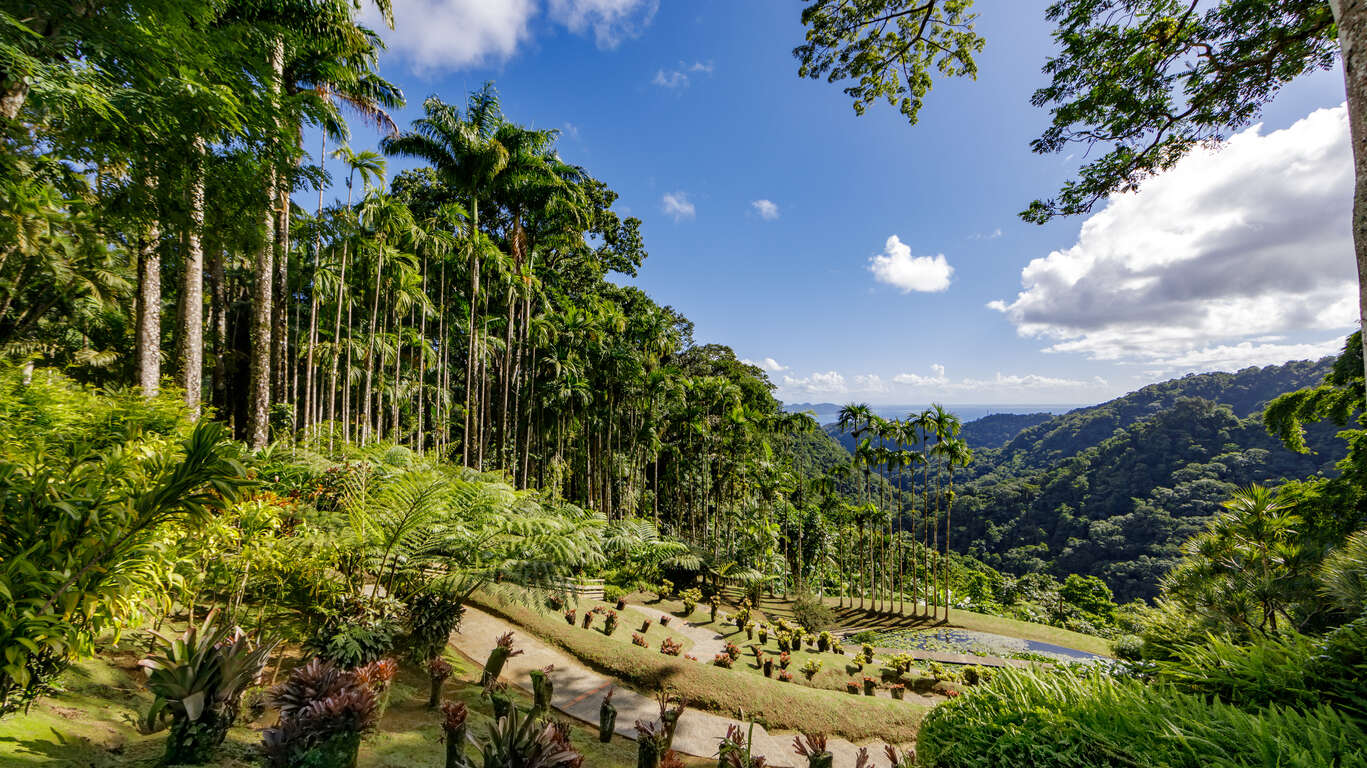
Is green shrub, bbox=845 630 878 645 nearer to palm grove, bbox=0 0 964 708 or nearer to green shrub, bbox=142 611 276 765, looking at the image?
palm grove, bbox=0 0 964 708

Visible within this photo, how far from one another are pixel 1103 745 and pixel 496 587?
5605 mm

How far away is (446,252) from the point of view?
18.0m

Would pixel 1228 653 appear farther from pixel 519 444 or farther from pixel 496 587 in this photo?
pixel 519 444

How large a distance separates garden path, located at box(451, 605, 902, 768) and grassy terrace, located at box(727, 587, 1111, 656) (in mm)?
12435

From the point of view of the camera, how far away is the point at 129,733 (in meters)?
3.32

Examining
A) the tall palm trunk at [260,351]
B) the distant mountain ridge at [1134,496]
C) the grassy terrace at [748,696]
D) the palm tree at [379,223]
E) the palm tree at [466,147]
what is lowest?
the distant mountain ridge at [1134,496]

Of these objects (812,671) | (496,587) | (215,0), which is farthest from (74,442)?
(812,671)

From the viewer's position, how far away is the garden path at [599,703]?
232 inches

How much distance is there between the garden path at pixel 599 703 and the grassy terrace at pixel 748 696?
0.53ft

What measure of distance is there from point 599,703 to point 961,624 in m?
22.8

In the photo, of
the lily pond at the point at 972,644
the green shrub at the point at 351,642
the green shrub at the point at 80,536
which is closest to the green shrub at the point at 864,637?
the lily pond at the point at 972,644

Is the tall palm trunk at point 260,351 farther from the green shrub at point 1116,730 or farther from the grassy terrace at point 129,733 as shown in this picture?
the green shrub at point 1116,730

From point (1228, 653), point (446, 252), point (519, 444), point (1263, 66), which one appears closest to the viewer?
point (1228, 653)

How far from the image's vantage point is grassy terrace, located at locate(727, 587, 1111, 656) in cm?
1977
